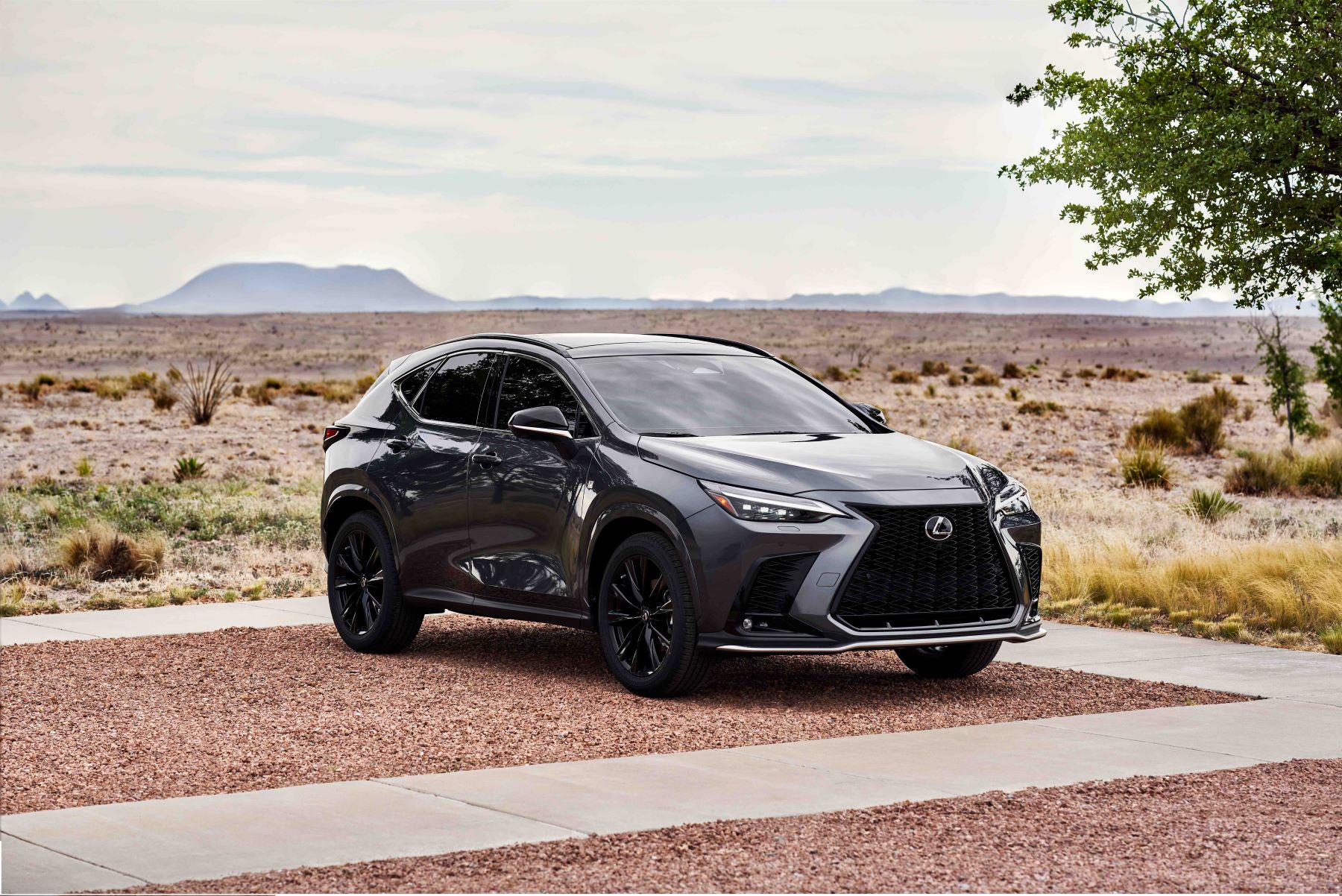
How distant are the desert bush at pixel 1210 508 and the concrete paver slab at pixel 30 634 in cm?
1258

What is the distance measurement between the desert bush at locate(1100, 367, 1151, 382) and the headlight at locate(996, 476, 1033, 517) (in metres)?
54.3

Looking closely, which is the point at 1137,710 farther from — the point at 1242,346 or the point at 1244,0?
the point at 1242,346

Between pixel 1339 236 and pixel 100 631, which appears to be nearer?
pixel 100 631

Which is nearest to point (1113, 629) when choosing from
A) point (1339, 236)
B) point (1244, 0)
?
point (1339, 236)

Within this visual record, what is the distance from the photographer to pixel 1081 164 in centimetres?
1925

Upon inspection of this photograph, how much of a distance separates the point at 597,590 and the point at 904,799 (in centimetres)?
301

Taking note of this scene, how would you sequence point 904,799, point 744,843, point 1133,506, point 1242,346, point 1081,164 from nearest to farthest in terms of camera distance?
point 744,843
point 904,799
point 1081,164
point 1133,506
point 1242,346

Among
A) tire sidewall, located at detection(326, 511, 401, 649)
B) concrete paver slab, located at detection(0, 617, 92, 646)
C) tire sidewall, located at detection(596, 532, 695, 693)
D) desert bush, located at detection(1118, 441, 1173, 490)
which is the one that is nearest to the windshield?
tire sidewall, located at detection(596, 532, 695, 693)

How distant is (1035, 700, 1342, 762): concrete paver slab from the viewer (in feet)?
26.0

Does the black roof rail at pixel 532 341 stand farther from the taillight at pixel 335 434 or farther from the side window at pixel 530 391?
the taillight at pixel 335 434

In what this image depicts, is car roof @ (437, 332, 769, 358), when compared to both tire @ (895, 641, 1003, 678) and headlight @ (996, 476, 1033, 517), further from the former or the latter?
tire @ (895, 641, 1003, 678)

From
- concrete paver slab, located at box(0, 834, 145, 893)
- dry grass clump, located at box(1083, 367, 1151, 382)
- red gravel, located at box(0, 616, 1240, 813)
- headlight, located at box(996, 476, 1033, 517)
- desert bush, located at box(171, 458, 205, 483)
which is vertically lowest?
red gravel, located at box(0, 616, 1240, 813)

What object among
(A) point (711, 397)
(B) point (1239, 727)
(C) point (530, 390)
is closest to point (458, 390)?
(C) point (530, 390)

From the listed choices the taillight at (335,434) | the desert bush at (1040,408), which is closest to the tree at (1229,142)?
the taillight at (335,434)
